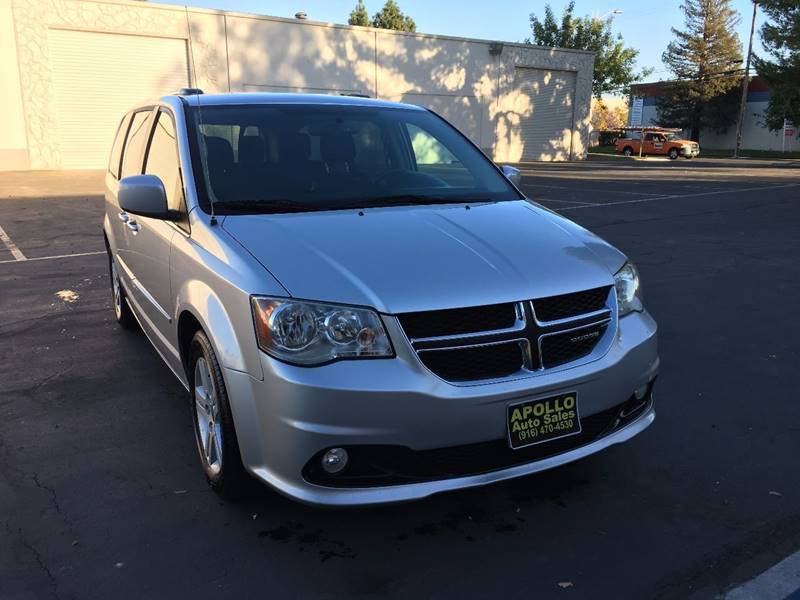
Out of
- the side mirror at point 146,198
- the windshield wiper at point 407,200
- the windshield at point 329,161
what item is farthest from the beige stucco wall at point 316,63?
the windshield wiper at point 407,200

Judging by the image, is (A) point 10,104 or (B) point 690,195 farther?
(A) point 10,104

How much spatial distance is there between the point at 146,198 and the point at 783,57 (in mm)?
45883

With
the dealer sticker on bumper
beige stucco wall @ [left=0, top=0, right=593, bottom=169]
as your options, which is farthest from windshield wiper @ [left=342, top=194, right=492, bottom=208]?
beige stucco wall @ [left=0, top=0, right=593, bottom=169]

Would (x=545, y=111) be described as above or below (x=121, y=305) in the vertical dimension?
above

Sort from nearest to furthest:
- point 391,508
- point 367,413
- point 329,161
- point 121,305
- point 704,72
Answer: point 367,413
point 391,508
point 329,161
point 121,305
point 704,72

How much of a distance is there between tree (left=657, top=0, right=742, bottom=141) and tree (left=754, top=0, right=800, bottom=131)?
11.1 metres

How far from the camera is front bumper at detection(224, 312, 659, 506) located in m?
2.35

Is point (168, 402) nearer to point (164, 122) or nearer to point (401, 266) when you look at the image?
point (164, 122)

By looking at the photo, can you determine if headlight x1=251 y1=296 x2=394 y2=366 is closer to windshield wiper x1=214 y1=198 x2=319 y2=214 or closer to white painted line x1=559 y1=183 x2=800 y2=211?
windshield wiper x1=214 y1=198 x2=319 y2=214

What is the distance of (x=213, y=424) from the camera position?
297 centimetres

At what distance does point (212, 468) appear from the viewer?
9.88ft

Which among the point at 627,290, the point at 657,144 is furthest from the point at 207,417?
the point at 657,144

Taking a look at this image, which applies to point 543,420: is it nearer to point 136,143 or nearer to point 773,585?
point 773,585

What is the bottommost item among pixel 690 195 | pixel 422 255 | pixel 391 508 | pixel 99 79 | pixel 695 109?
pixel 391 508
